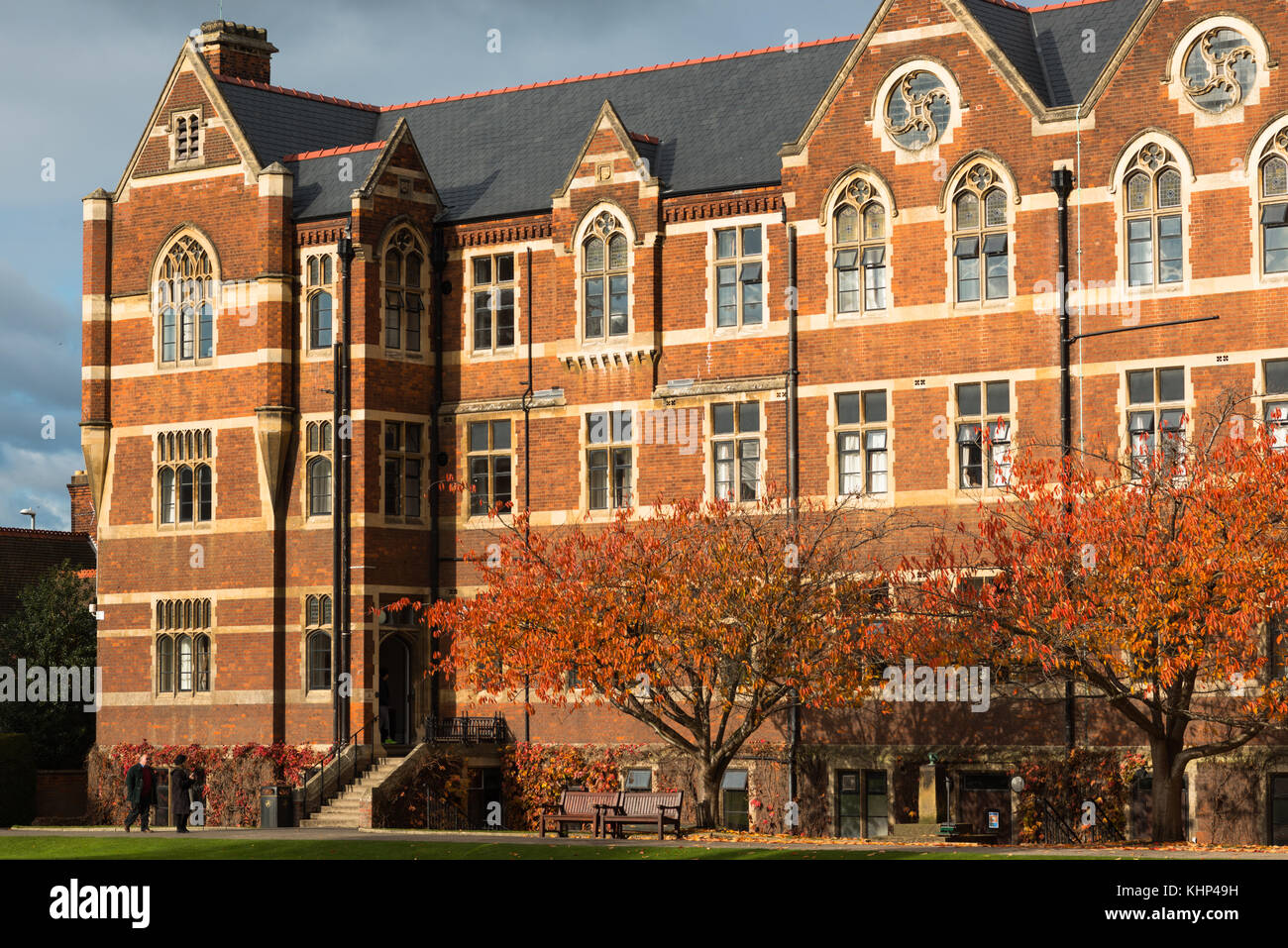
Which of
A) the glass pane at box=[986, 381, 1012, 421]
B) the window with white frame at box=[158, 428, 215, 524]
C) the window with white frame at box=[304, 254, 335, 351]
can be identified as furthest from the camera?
the window with white frame at box=[158, 428, 215, 524]

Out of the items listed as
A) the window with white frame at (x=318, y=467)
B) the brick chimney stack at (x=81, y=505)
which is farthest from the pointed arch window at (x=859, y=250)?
the brick chimney stack at (x=81, y=505)

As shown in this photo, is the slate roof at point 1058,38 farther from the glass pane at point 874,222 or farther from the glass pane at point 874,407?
the glass pane at point 874,407

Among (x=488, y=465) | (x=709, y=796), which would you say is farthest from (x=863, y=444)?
(x=488, y=465)

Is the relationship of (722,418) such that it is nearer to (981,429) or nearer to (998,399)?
(981,429)

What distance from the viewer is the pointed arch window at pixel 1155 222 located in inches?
1644

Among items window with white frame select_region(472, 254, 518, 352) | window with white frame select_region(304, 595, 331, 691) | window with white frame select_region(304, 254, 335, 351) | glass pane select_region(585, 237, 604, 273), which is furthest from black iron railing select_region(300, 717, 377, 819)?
glass pane select_region(585, 237, 604, 273)

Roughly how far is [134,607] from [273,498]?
4.70 meters

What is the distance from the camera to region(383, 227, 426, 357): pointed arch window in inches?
1934

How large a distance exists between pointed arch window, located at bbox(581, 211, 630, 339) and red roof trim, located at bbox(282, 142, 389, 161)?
5.31 meters

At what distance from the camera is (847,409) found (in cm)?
4484

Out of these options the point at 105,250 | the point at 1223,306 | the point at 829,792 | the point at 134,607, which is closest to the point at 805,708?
the point at 829,792

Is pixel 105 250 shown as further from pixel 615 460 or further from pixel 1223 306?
pixel 1223 306

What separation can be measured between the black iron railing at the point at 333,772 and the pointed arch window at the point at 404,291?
327 inches

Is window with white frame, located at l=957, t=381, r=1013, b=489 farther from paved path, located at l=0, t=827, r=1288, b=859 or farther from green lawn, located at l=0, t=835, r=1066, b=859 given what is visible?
green lawn, located at l=0, t=835, r=1066, b=859
